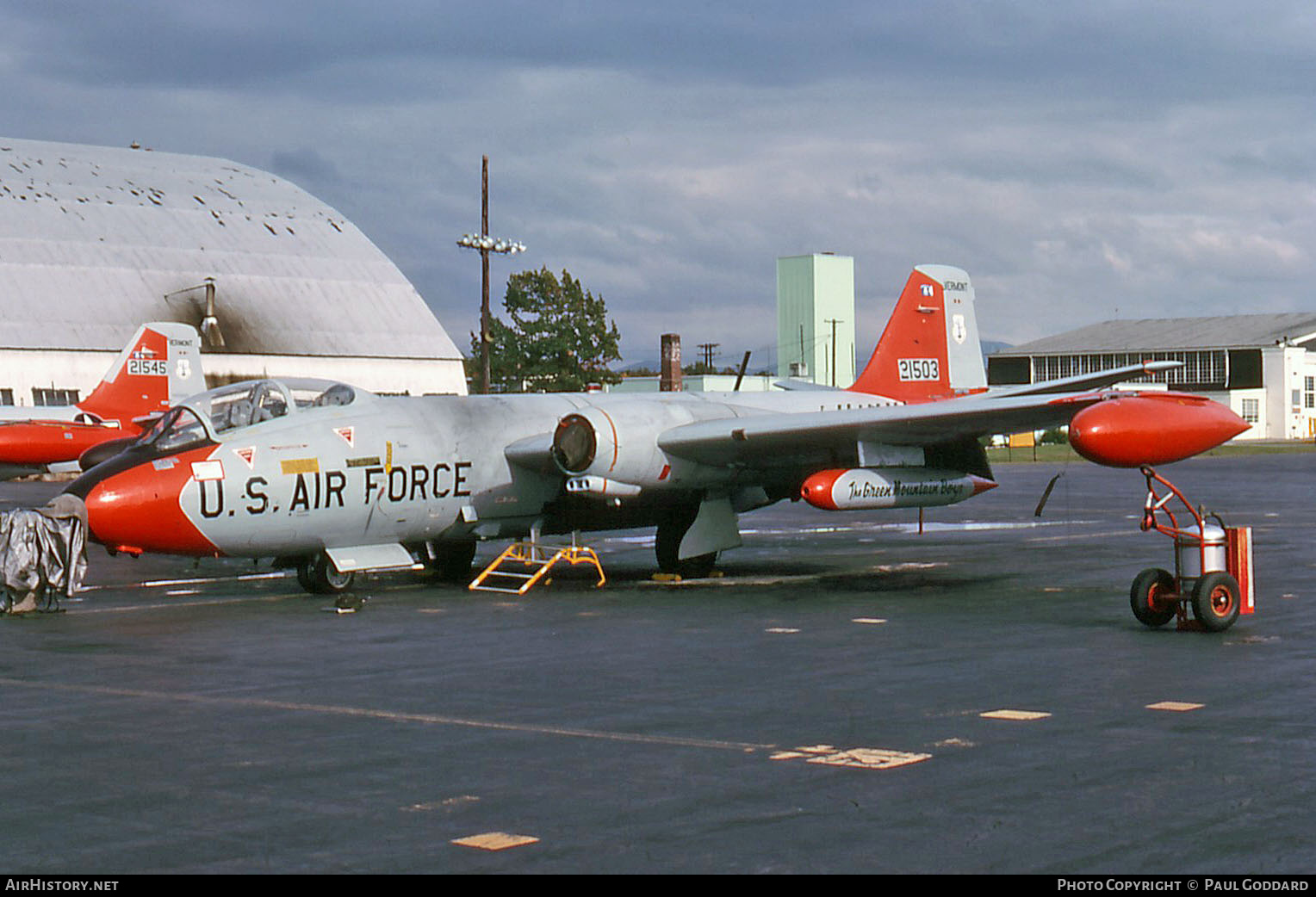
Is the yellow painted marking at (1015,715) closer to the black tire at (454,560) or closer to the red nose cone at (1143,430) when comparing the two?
the red nose cone at (1143,430)

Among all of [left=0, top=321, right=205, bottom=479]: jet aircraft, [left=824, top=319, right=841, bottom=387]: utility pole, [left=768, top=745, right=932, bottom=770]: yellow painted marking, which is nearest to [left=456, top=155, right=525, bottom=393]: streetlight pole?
[left=0, top=321, right=205, bottom=479]: jet aircraft

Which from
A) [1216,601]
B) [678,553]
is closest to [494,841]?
[1216,601]

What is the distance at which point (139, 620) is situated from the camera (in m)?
17.0

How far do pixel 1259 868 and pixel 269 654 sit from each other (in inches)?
390

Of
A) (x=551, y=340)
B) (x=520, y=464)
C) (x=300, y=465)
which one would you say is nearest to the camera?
(x=300, y=465)

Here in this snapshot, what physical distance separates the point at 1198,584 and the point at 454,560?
1107 centimetres

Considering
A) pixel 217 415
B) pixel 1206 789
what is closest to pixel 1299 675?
pixel 1206 789

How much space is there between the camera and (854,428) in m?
20.0

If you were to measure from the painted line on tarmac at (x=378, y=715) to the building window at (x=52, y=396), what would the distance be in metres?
54.5

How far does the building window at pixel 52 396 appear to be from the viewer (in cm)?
6312

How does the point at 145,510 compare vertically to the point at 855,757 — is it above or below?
above

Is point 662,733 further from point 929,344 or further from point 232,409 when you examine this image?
point 929,344

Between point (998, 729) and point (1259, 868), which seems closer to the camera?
point (1259, 868)
